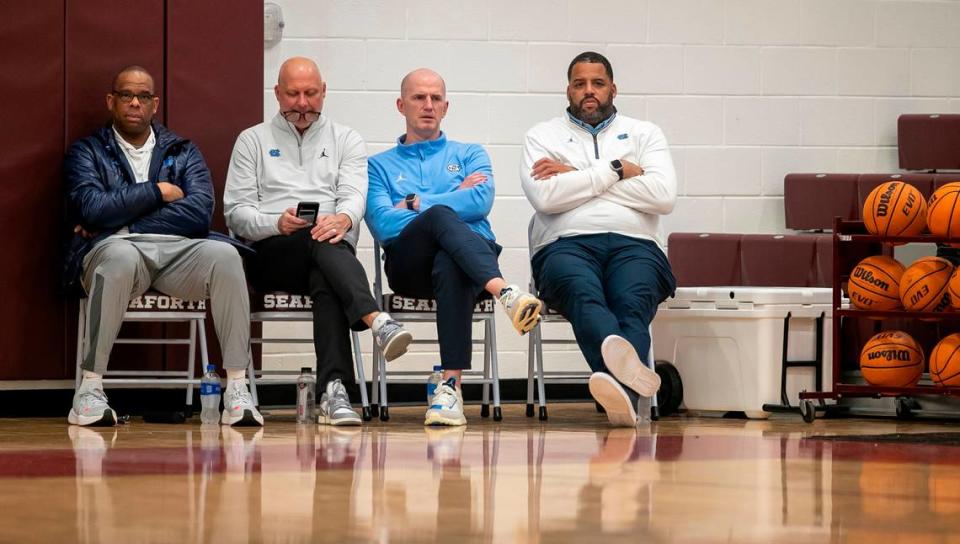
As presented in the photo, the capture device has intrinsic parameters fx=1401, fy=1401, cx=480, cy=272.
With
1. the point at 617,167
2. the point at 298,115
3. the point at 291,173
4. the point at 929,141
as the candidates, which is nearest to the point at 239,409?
the point at 291,173

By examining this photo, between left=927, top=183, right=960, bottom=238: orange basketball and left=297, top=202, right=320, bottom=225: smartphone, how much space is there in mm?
2222

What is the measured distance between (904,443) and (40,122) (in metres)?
3.45

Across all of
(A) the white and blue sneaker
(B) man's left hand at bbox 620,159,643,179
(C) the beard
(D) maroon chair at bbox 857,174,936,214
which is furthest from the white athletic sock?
(D) maroon chair at bbox 857,174,936,214

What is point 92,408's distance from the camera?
4875 mm

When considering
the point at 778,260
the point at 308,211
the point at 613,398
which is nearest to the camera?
the point at 613,398

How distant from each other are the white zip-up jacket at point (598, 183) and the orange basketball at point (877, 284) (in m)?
0.75

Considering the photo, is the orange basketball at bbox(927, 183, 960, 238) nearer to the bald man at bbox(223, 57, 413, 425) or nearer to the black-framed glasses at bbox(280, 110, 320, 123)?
the bald man at bbox(223, 57, 413, 425)

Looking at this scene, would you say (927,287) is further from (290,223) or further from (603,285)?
Result: (290,223)

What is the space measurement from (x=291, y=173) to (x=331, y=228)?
40cm

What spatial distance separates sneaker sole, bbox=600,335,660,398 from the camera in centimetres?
473

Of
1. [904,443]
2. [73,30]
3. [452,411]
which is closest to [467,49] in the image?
[73,30]

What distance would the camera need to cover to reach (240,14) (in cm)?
582

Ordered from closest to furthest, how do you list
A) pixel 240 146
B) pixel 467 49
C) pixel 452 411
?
pixel 452 411 → pixel 240 146 → pixel 467 49

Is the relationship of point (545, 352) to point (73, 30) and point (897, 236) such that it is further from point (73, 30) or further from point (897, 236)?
point (73, 30)
